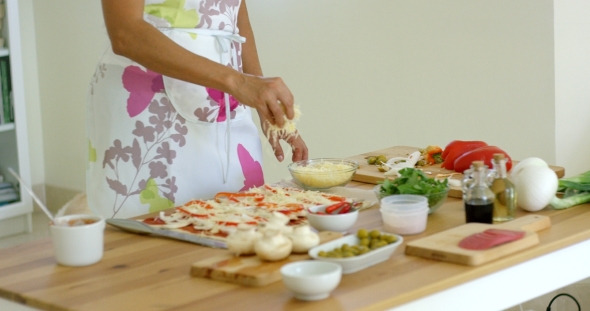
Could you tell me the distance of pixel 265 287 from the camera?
1.40m

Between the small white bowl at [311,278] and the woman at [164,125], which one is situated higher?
the woman at [164,125]

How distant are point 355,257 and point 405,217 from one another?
0.27 metres

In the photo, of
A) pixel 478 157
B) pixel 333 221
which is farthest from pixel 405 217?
pixel 478 157

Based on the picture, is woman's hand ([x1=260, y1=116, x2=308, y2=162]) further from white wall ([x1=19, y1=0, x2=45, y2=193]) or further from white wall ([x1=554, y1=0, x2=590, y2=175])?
white wall ([x1=19, y1=0, x2=45, y2=193])

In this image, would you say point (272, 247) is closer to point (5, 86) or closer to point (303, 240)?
point (303, 240)

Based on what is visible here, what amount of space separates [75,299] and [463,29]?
229 centimetres

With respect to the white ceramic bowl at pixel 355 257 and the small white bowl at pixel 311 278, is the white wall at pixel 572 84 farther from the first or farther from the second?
the small white bowl at pixel 311 278

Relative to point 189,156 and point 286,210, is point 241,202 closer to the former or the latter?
point 286,210

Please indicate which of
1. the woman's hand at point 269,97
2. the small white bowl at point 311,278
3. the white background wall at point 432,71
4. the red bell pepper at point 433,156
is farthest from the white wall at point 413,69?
the small white bowl at point 311,278

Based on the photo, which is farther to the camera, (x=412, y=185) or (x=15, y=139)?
(x=15, y=139)

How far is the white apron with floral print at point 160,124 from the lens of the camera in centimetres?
214

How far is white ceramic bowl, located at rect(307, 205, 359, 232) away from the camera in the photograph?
1682mm

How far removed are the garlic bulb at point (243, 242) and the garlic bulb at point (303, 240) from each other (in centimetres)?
7

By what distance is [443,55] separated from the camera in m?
3.40
